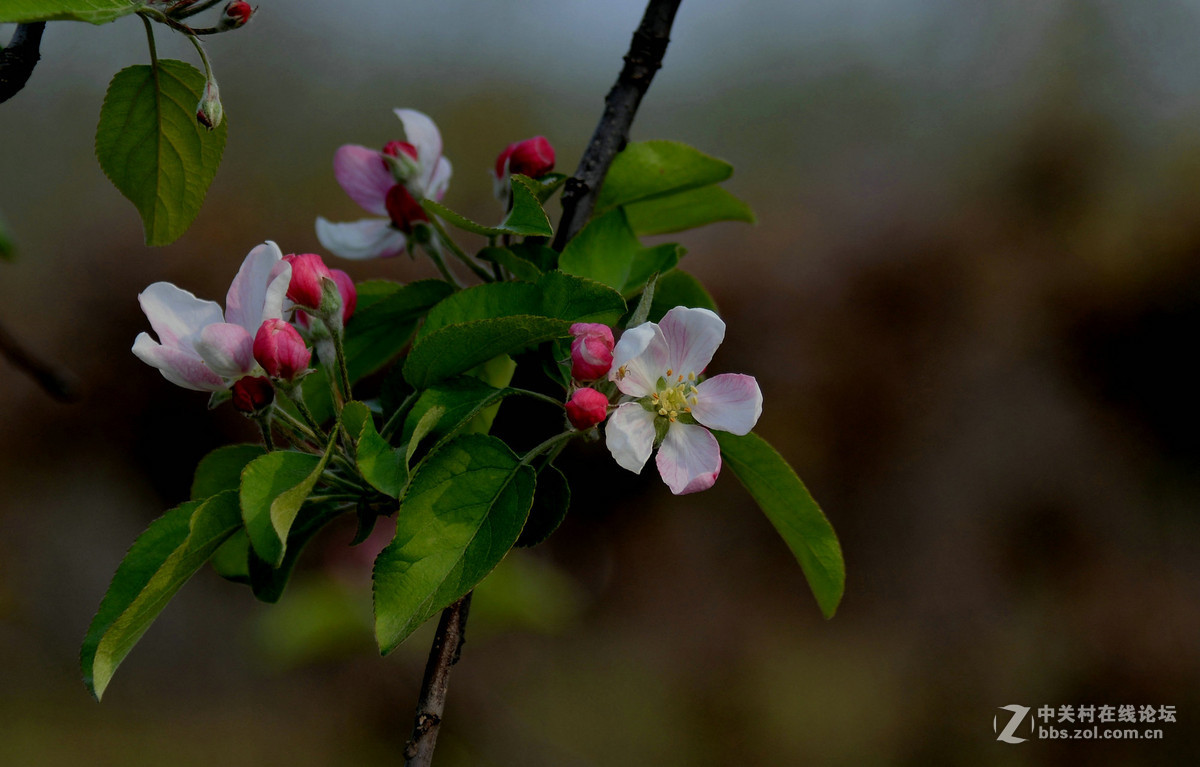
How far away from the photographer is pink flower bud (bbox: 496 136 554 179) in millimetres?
665

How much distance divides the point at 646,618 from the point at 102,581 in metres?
2.39

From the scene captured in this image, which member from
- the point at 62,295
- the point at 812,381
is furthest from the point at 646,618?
the point at 62,295

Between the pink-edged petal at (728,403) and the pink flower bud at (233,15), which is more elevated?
the pink flower bud at (233,15)

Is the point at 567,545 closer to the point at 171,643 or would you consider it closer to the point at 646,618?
the point at 646,618

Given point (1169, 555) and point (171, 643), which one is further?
point (171, 643)

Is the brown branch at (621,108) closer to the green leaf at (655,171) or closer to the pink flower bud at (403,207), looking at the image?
the green leaf at (655,171)

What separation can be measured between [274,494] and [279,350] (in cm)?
9

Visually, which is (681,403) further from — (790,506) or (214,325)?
(214,325)

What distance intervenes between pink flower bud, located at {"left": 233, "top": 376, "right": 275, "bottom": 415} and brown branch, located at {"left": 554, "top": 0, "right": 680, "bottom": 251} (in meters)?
0.24

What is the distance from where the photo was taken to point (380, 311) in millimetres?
623

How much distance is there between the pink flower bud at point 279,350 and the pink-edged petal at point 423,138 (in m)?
0.26

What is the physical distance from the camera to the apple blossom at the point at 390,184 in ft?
2.24

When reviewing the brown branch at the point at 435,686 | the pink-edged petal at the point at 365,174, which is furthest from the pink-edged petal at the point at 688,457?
the pink-edged petal at the point at 365,174

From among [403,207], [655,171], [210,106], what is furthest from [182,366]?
[655,171]
